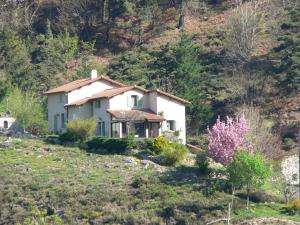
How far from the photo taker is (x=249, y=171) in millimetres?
45062

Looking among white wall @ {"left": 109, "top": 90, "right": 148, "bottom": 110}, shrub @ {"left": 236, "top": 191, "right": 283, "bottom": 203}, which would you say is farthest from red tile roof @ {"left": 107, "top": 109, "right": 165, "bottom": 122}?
shrub @ {"left": 236, "top": 191, "right": 283, "bottom": 203}

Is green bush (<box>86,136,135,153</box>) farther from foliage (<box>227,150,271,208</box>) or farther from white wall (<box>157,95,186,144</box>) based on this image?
foliage (<box>227,150,271,208</box>)

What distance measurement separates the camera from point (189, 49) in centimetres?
8156

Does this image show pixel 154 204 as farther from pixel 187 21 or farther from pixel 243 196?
pixel 187 21

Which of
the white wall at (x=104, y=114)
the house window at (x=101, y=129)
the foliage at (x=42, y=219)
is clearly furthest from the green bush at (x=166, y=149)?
the foliage at (x=42, y=219)

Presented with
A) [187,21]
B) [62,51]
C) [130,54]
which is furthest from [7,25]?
[187,21]

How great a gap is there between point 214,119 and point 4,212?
31.2 meters

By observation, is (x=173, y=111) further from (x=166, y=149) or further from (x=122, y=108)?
(x=166, y=149)

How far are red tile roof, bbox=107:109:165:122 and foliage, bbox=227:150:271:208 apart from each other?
17055 mm

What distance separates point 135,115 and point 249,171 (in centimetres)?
1874

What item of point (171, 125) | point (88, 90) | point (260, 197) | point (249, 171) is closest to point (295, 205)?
point (260, 197)

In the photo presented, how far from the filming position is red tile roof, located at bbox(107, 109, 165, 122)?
204ft

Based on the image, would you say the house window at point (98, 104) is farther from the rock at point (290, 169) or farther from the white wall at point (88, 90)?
the rock at point (290, 169)

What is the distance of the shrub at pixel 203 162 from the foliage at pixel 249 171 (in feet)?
15.6
